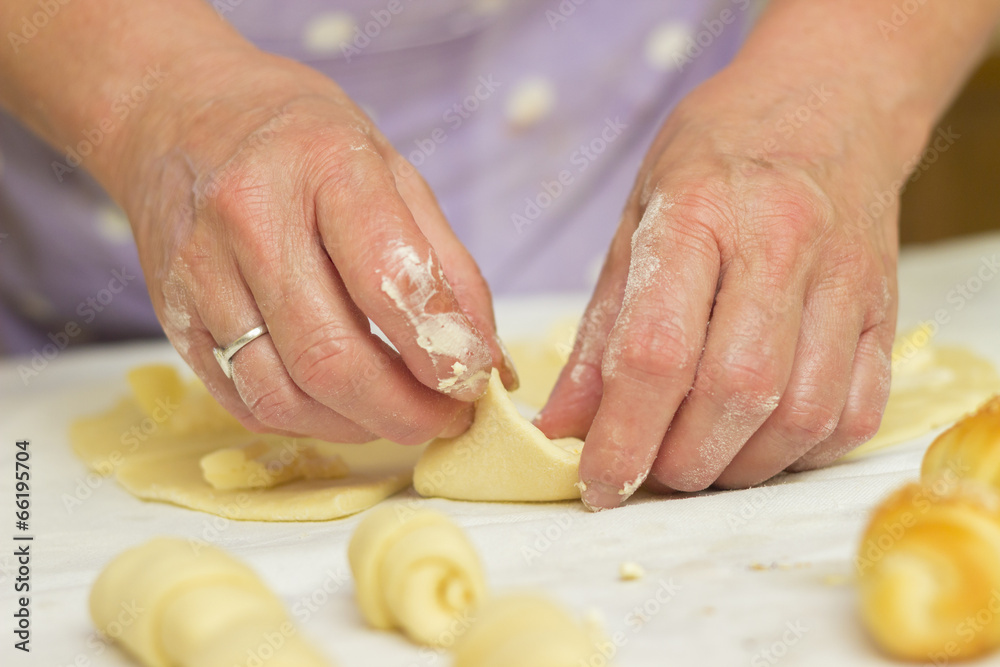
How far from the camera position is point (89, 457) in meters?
1.30

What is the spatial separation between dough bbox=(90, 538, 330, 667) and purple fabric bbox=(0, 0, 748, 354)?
3.76ft

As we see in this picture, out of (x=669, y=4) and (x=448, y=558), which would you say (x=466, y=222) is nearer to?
(x=669, y=4)

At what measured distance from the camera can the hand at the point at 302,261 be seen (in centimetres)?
92

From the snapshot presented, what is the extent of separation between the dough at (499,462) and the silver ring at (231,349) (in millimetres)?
247

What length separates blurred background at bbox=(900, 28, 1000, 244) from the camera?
10.2 feet

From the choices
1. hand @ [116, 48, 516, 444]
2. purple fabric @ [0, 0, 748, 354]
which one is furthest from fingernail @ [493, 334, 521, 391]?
purple fabric @ [0, 0, 748, 354]

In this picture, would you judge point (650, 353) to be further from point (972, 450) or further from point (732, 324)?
point (972, 450)

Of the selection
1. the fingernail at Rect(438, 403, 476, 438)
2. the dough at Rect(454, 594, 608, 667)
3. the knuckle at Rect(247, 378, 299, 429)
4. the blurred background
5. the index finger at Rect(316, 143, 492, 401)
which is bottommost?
the blurred background

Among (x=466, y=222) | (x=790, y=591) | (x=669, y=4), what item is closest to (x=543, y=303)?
(x=466, y=222)

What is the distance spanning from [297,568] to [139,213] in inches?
20.7

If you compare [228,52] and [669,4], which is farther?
[669,4]

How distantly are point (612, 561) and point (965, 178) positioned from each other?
9.66 feet

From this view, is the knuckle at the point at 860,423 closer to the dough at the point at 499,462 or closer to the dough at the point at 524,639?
the dough at the point at 499,462

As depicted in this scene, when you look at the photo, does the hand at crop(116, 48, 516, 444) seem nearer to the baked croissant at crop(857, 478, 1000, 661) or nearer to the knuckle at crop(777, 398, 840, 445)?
the knuckle at crop(777, 398, 840, 445)
